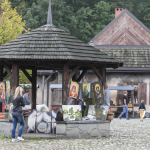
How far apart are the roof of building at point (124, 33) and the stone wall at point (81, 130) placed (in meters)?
17.2

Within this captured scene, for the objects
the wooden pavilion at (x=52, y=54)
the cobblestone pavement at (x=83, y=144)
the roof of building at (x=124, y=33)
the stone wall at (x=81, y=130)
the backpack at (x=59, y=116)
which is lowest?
the cobblestone pavement at (x=83, y=144)

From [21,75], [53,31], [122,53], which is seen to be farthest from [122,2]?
[53,31]

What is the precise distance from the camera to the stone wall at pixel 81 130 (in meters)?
11.7

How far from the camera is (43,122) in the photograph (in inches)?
484

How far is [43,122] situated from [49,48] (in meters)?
2.48

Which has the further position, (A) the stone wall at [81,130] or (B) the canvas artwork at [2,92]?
(B) the canvas artwork at [2,92]

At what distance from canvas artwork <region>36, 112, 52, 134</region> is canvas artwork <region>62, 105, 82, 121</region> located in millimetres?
695

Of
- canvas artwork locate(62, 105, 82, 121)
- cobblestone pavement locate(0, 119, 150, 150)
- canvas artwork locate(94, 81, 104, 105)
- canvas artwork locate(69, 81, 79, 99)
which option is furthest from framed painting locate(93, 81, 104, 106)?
cobblestone pavement locate(0, 119, 150, 150)

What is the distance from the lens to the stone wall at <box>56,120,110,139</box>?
1172 centimetres

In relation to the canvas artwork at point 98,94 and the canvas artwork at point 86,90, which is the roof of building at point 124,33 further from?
the canvas artwork at point 86,90

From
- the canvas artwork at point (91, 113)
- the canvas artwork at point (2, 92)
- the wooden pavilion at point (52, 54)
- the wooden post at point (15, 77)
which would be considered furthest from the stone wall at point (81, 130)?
the canvas artwork at point (2, 92)

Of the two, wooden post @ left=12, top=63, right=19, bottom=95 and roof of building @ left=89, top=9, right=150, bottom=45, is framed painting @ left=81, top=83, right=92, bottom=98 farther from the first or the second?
roof of building @ left=89, top=9, right=150, bottom=45

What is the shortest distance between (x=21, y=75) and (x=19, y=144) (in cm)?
999

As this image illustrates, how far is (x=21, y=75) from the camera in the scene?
2003 centimetres
